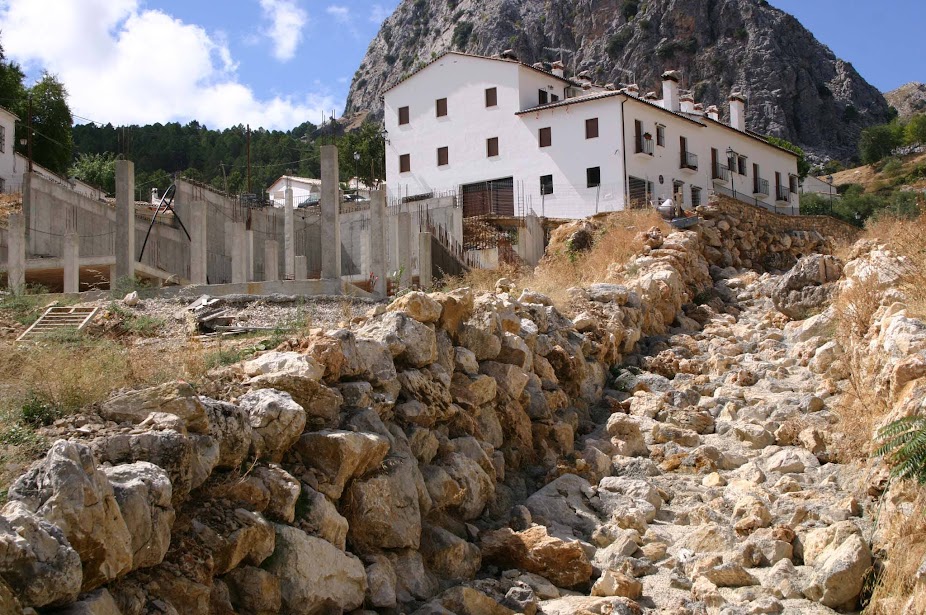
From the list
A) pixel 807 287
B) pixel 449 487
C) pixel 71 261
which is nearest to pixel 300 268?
pixel 71 261

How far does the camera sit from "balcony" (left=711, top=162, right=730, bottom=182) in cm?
3988

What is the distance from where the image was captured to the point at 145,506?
19.5ft

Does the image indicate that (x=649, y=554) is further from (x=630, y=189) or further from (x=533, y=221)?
(x=630, y=189)

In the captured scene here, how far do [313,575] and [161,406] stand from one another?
5.73 feet

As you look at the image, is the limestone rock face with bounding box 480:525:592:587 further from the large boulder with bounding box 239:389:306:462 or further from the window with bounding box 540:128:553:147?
the window with bounding box 540:128:553:147

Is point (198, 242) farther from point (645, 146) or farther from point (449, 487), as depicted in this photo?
point (449, 487)

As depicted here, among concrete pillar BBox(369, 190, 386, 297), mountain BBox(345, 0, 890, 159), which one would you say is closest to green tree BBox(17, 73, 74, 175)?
concrete pillar BBox(369, 190, 386, 297)

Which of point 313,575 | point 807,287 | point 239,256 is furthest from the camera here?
point 239,256

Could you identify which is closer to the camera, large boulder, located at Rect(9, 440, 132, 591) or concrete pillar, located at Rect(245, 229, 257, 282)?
large boulder, located at Rect(9, 440, 132, 591)

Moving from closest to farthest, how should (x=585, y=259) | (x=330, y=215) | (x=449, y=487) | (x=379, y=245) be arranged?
(x=449, y=487), (x=330, y=215), (x=379, y=245), (x=585, y=259)

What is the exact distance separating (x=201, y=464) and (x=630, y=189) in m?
30.3

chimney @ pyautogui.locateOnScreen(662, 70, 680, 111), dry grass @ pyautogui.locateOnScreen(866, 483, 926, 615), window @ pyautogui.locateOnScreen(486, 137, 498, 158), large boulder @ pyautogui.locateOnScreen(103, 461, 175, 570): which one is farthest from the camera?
chimney @ pyautogui.locateOnScreen(662, 70, 680, 111)

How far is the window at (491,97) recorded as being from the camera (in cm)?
3903

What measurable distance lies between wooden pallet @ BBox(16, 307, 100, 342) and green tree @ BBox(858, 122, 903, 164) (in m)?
68.4
